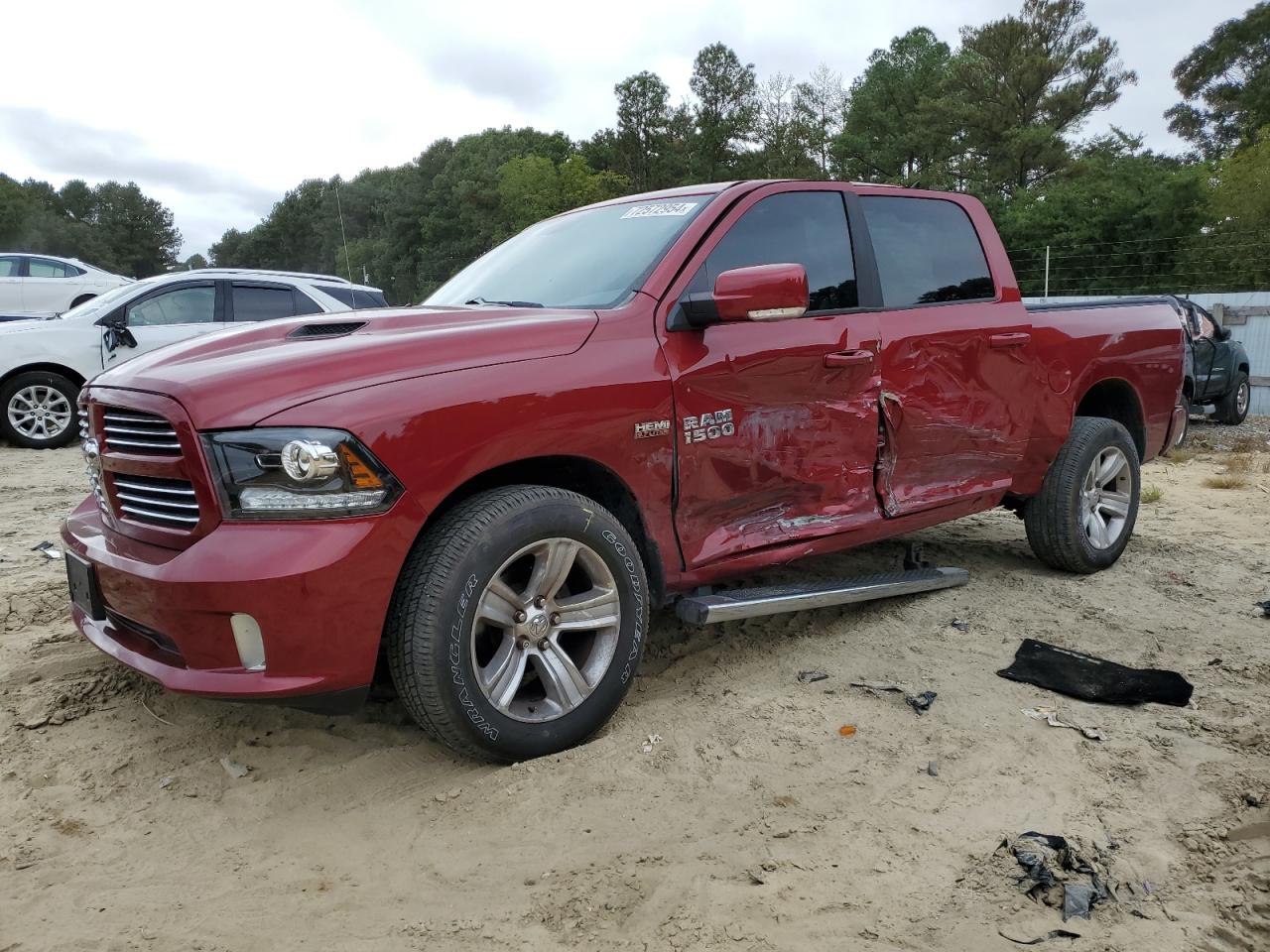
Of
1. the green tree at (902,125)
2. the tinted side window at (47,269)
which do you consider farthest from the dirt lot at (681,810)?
the green tree at (902,125)

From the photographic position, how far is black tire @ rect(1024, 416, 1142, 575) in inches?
191

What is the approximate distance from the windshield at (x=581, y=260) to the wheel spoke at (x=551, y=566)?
0.92 m

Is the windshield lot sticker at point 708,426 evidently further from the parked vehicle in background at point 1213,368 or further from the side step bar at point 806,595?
the parked vehicle in background at point 1213,368

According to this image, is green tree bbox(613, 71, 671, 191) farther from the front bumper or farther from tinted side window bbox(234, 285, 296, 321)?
the front bumper

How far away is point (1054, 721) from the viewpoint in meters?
3.27

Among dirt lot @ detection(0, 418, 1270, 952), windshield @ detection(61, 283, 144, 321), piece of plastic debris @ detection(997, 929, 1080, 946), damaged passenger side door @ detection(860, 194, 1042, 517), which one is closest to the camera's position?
piece of plastic debris @ detection(997, 929, 1080, 946)

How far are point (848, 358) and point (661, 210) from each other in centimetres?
94

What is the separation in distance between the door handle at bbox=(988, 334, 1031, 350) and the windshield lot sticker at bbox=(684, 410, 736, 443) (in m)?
1.67

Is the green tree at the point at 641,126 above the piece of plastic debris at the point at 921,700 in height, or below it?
above

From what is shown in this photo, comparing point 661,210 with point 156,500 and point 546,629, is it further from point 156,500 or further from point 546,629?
point 156,500

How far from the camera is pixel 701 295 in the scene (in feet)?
10.8

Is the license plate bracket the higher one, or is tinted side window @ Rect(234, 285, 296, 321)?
tinted side window @ Rect(234, 285, 296, 321)

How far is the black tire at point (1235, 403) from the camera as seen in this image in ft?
40.2

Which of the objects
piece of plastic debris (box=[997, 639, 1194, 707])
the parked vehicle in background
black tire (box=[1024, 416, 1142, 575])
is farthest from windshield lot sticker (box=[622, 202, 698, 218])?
the parked vehicle in background
